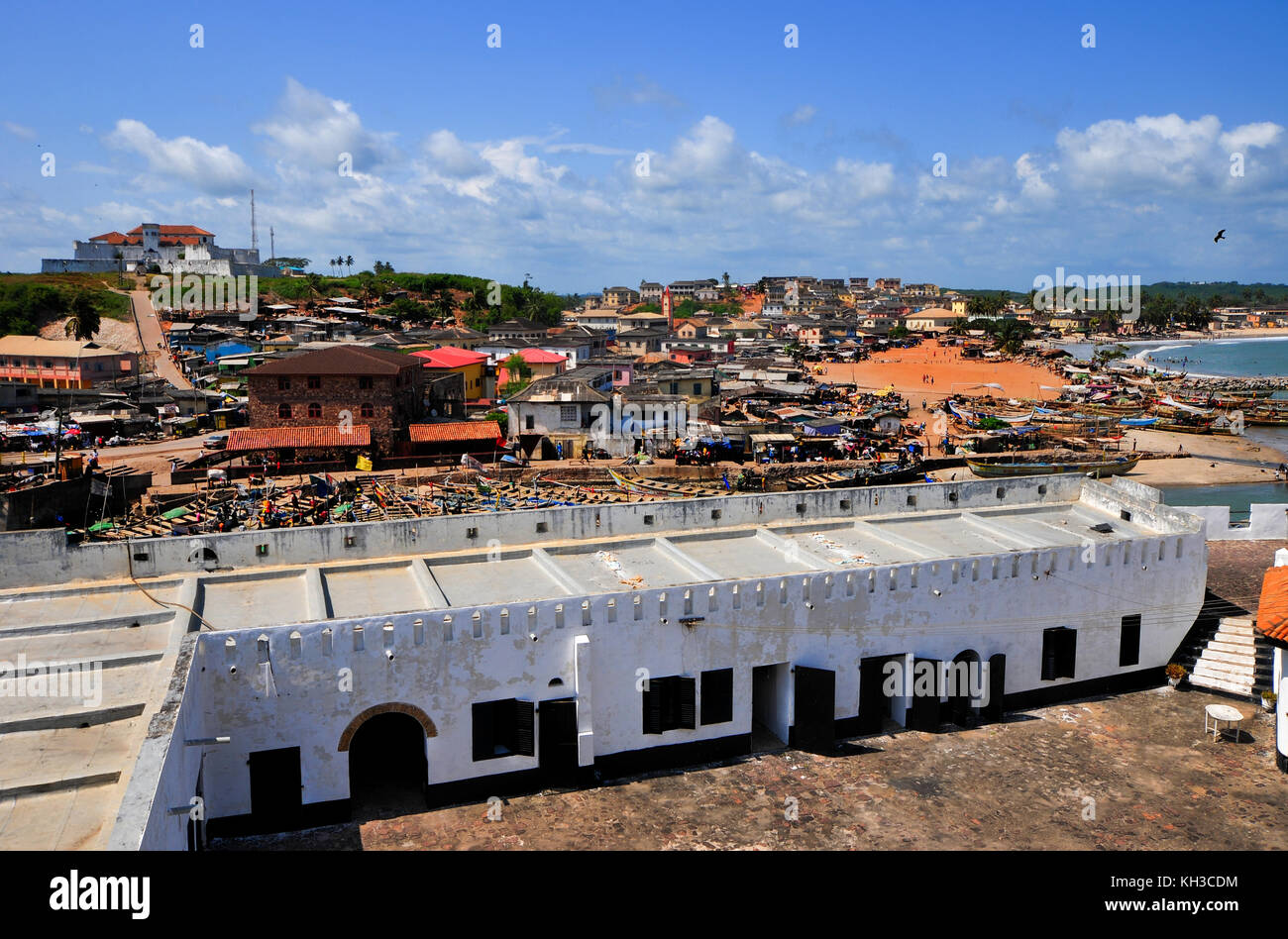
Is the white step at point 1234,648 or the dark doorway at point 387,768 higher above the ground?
the white step at point 1234,648

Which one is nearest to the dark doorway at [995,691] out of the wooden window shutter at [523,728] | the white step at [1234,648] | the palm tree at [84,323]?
the white step at [1234,648]

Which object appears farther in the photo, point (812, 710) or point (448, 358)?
point (448, 358)

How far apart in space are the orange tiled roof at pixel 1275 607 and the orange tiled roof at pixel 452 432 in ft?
106

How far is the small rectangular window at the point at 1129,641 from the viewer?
21.2 m

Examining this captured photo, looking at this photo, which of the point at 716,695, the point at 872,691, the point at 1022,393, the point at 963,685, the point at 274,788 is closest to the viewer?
the point at 274,788

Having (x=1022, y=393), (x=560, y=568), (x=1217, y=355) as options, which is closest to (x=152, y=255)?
(x=1022, y=393)

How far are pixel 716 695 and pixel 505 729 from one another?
4060 mm

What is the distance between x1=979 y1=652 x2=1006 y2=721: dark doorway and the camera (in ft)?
65.3

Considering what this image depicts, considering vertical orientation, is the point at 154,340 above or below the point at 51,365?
above

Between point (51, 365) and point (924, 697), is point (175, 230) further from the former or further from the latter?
point (924, 697)

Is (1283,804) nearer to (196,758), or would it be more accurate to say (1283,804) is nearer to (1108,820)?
(1108,820)

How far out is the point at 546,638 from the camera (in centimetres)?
1655

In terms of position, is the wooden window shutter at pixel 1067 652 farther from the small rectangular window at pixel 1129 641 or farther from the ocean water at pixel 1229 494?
the ocean water at pixel 1229 494
